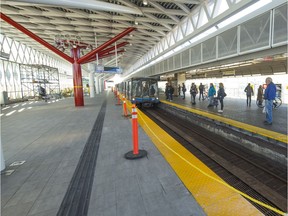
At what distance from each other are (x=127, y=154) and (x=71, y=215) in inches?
83.0

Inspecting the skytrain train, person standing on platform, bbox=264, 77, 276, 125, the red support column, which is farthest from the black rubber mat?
the red support column

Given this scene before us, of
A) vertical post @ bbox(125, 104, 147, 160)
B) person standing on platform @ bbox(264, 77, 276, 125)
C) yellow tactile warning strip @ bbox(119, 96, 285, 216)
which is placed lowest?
yellow tactile warning strip @ bbox(119, 96, 285, 216)

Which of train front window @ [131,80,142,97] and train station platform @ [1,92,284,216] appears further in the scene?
train front window @ [131,80,142,97]

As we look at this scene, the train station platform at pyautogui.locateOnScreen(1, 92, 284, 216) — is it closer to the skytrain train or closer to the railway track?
the railway track

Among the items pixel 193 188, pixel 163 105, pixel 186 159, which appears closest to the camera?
pixel 193 188

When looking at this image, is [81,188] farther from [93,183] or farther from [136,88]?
[136,88]

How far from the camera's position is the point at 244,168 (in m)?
4.22

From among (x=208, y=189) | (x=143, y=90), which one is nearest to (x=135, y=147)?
(x=208, y=189)

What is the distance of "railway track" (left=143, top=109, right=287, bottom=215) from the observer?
309cm

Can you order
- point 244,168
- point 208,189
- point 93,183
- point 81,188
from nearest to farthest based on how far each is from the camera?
point 208,189 → point 81,188 → point 93,183 → point 244,168

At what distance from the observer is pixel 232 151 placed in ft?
17.5

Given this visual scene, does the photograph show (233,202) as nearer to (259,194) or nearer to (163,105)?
(259,194)

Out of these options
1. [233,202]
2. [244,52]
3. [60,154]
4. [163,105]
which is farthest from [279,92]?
[60,154]

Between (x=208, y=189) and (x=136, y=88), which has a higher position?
(x=136, y=88)
